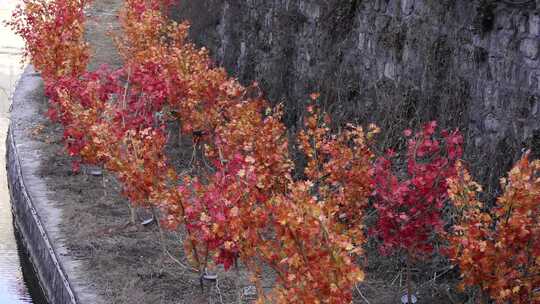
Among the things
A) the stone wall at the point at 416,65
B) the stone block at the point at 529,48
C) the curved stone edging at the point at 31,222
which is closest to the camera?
the stone block at the point at 529,48

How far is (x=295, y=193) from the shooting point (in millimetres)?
6055

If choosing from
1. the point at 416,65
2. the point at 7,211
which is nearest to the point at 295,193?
the point at 416,65

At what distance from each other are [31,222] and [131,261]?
8.63 ft

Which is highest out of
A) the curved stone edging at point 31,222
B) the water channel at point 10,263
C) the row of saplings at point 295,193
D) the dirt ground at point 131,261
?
the row of saplings at point 295,193

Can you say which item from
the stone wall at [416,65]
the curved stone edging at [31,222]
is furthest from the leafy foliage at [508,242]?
the curved stone edging at [31,222]

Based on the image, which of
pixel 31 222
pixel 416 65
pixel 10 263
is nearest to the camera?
pixel 416 65

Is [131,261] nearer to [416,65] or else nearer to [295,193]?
[416,65]

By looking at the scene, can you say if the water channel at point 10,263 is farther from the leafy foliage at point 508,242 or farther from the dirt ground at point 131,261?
the leafy foliage at point 508,242

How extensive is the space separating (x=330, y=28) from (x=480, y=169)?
422 cm

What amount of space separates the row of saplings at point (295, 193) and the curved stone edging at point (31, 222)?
80cm

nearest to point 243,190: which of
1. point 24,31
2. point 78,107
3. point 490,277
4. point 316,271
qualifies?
point 316,271

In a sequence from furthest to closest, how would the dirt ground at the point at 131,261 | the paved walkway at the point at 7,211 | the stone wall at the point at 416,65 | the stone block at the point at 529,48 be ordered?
the paved walkway at the point at 7,211 < the dirt ground at the point at 131,261 < the stone wall at the point at 416,65 < the stone block at the point at 529,48

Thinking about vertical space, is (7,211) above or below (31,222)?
below

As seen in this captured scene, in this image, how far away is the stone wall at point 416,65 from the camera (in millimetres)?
7969
